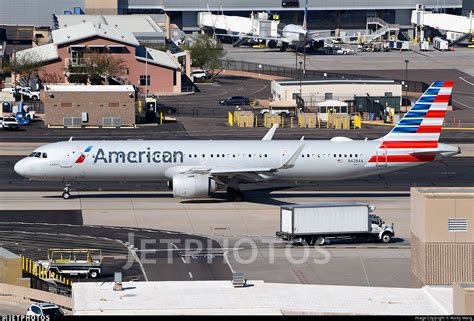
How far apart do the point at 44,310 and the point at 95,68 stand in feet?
333

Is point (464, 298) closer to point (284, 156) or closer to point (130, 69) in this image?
point (284, 156)

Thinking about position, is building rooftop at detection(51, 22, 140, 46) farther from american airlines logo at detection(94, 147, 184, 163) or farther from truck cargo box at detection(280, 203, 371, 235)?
truck cargo box at detection(280, 203, 371, 235)

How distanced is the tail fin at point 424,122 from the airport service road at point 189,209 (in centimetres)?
442

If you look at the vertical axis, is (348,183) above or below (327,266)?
above

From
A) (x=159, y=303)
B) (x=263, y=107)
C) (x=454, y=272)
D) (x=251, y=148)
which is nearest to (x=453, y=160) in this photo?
(x=251, y=148)

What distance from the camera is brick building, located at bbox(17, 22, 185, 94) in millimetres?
158250

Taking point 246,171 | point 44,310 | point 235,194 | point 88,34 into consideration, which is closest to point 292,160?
point 246,171

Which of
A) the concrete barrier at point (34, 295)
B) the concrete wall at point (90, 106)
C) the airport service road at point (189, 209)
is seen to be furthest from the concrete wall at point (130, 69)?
the concrete barrier at point (34, 295)

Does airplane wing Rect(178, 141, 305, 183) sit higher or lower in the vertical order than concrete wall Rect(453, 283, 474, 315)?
lower

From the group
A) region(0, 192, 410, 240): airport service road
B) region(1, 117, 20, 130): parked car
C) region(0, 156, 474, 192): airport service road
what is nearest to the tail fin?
region(0, 192, 410, 240): airport service road

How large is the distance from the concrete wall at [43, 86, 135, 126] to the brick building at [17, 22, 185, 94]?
25928 mm

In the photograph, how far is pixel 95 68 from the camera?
153 m

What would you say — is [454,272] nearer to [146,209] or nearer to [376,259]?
[376,259]

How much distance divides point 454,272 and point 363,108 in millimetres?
89786
